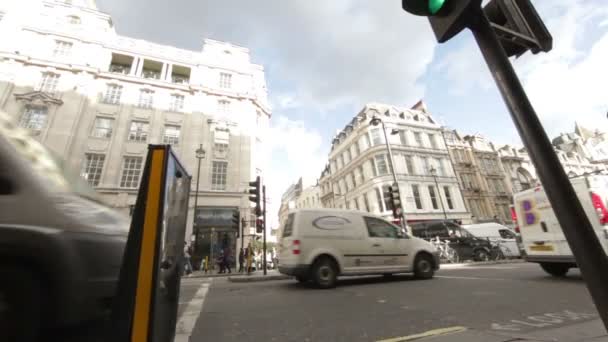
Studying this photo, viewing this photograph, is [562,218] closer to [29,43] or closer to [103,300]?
[103,300]

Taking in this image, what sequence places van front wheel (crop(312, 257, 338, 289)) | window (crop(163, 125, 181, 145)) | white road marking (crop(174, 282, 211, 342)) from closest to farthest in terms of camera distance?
white road marking (crop(174, 282, 211, 342)) → van front wheel (crop(312, 257, 338, 289)) → window (crop(163, 125, 181, 145))

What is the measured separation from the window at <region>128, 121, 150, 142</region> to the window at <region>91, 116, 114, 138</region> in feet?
5.13

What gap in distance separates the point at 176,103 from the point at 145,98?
107 inches

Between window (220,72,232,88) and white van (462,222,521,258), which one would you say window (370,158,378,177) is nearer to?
white van (462,222,521,258)

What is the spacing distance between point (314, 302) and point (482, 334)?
2.59 m

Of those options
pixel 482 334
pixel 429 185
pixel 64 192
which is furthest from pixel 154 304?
pixel 429 185

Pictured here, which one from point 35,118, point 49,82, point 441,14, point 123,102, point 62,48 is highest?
point 62,48

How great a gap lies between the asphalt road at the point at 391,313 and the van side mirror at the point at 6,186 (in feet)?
6.98

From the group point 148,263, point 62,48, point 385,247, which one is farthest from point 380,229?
point 62,48

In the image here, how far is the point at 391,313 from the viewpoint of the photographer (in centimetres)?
327

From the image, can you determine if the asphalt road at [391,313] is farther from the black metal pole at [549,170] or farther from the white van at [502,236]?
the white van at [502,236]

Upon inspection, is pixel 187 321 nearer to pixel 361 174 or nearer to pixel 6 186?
pixel 6 186

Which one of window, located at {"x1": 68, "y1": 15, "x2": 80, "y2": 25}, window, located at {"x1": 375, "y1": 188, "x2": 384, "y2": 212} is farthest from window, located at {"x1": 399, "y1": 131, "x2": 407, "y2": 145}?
window, located at {"x1": 68, "y1": 15, "x2": 80, "y2": 25}

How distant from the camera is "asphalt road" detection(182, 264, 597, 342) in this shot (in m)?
2.59
